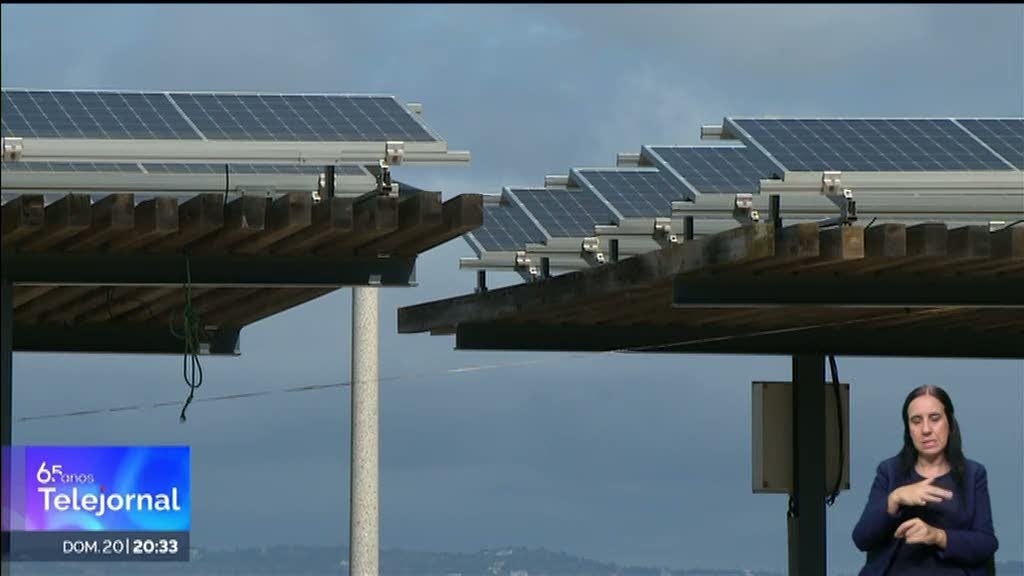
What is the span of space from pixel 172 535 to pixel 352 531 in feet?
34.8

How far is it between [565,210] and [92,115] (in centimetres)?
520

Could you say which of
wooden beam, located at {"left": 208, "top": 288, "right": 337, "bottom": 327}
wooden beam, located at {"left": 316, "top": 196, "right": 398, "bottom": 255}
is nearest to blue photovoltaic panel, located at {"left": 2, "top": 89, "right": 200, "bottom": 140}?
wooden beam, located at {"left": 316, "top": 196, "right": 398, "bottom": 255}

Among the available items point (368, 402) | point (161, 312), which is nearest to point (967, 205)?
point (161, 312)

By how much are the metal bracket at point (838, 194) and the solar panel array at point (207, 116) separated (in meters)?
2.35

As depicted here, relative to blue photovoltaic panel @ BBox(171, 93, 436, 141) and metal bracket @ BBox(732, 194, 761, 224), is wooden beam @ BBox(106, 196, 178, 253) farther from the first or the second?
metal bracket @ BBox(732, 194, 761, 224)

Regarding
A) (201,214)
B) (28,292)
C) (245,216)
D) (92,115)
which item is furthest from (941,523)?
(28,292)

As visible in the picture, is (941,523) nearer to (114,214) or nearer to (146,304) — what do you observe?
(114,214)

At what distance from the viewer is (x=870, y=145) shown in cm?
1429

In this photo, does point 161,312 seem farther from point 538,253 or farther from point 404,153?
point 404,153

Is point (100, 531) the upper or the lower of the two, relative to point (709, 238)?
lower

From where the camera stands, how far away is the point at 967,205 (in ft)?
43.5

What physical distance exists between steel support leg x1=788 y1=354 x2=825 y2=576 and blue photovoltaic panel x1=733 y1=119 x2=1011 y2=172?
9.75 feet

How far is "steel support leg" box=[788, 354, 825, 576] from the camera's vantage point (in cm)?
1783

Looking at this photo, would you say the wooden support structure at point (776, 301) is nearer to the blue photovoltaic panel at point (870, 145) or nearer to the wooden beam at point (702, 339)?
the wooden beam at point (702, 339)
